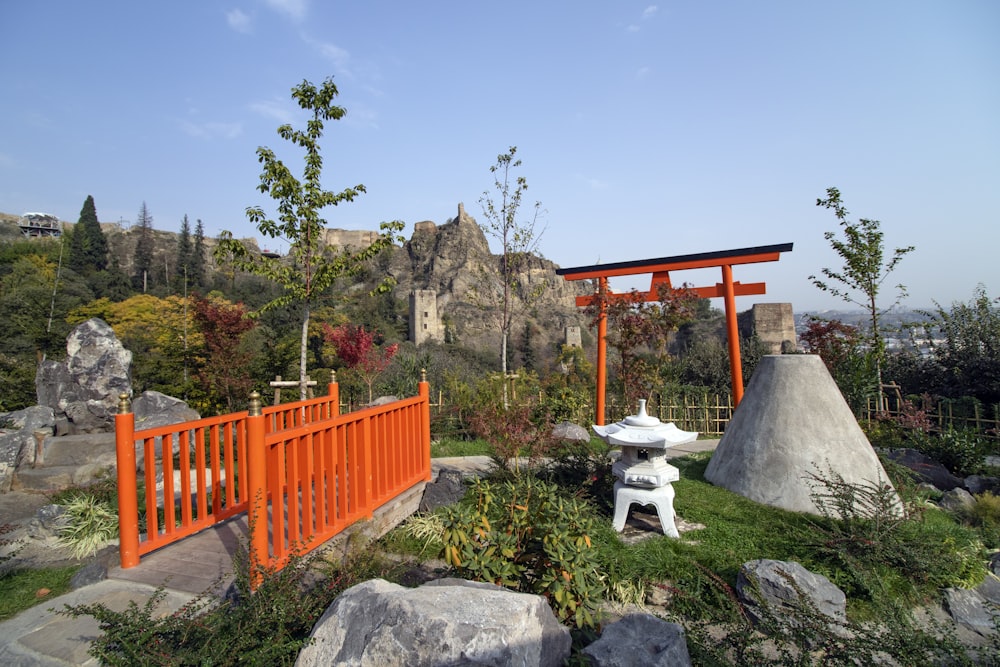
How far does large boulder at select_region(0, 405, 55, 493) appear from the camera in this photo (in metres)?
6.01

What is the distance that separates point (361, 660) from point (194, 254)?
55681 millimetres

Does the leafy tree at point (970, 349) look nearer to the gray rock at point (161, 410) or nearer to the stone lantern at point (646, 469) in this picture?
the stone lantern at point (646, 469)

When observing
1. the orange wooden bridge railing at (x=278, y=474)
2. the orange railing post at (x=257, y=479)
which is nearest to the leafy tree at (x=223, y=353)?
the orange wooden bridge railing at (x=278, y=474)

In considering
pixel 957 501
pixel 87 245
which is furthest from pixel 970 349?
pixel 87 245

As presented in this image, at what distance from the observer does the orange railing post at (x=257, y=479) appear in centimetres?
271

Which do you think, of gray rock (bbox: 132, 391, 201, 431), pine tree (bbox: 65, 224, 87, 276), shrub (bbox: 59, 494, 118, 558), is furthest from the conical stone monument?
pine tree (bbox: 65, 224, 87, 276)

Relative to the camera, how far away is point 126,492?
3.04 metres

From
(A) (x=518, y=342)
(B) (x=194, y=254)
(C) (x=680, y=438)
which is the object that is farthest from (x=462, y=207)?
(C) (x=680, y=438)

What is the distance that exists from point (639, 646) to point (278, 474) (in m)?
2.12

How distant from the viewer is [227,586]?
2.78 metres

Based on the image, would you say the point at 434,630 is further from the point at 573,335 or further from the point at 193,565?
the point at 573,335

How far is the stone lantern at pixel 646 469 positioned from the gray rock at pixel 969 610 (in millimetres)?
1742

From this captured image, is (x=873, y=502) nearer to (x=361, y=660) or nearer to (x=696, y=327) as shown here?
(x=361, y=660)

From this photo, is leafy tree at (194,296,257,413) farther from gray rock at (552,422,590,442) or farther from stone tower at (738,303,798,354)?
stone tower at (738,303,798,354)
